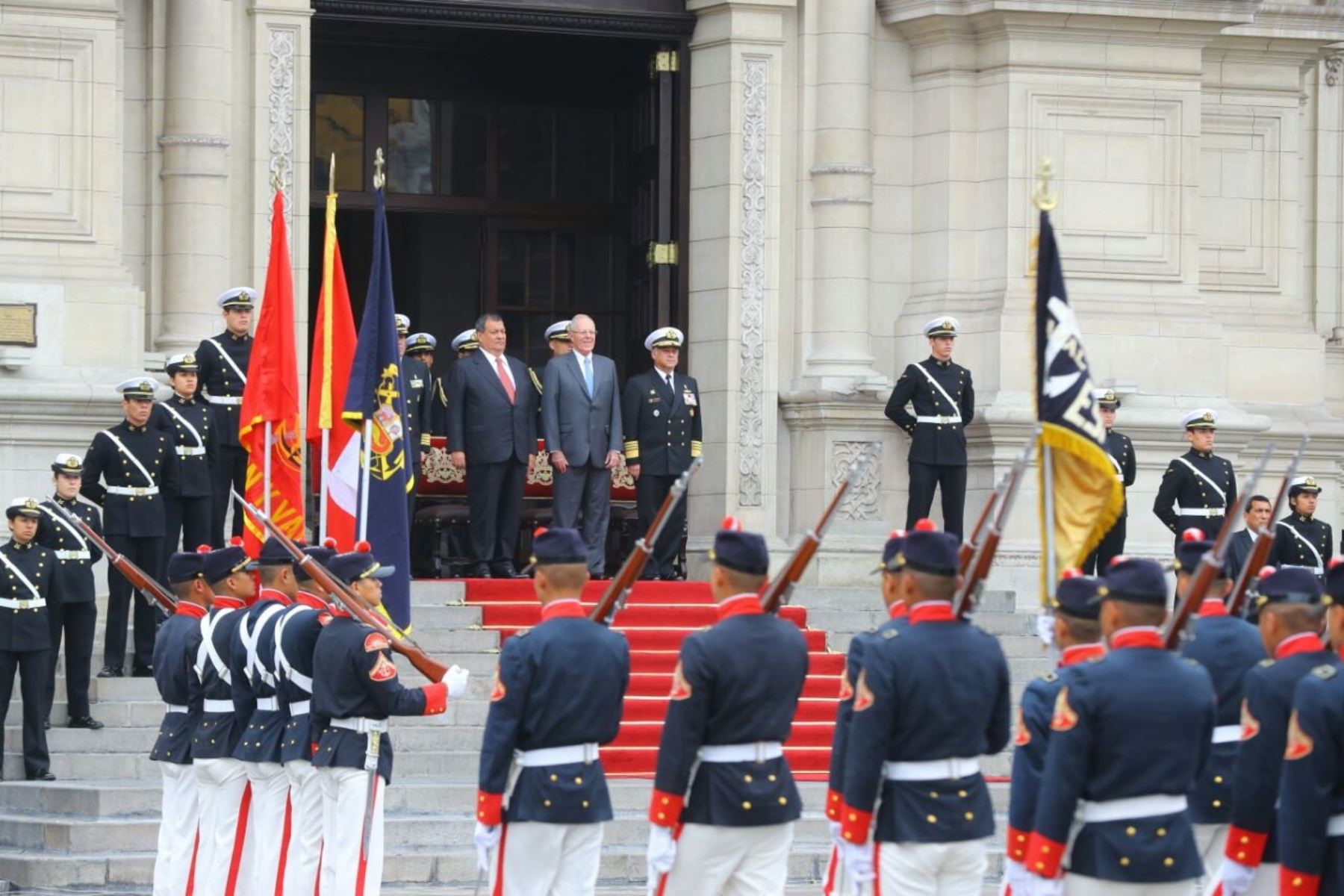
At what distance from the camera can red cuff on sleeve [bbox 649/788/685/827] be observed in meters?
9.62

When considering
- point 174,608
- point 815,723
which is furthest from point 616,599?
point 815,723

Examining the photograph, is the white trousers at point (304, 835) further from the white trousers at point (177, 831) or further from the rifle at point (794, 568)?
the rifle at point (794, 568)

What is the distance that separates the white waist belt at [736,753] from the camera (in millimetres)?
9727

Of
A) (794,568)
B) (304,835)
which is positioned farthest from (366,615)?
(794,568)

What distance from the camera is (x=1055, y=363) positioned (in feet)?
31.9

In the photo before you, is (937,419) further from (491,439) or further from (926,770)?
(926,770)

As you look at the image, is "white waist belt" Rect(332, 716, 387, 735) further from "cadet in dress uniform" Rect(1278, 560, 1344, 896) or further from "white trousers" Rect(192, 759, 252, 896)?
"cadet in dress uniform" Rect(1278, 560, 1344, 896)

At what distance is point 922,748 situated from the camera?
30.8 feet

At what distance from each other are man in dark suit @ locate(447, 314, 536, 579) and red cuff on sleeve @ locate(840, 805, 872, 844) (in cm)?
890

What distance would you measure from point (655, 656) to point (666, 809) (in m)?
7.24

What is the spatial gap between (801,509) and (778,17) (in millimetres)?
3599

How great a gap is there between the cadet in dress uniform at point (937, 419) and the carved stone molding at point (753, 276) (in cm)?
137

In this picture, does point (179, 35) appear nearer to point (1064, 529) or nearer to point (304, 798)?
point (304, 798)

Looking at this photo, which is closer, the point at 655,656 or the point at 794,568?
the point at 794,568
